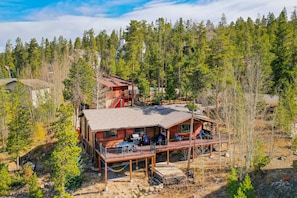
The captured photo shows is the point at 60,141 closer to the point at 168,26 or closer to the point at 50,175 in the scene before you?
the point at 50,175

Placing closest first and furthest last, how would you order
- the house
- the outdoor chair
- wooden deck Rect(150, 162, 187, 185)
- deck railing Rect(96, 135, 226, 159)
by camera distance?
wooden deck Rect(150, 162, 187, 185)
deck railing Rect(96, 135, 226, 159)
the house
the outdoor chair

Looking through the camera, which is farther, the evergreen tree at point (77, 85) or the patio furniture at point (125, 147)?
the evergreen tree at point (77, 85)

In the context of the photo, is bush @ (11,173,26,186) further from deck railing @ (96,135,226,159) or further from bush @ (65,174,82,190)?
deck railing @ (96,135,226,159)

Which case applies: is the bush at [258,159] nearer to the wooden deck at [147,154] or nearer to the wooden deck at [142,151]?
the wooden deck at [147,154]

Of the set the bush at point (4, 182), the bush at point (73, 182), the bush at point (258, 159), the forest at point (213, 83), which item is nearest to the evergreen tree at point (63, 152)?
the forest at point (213, 83)

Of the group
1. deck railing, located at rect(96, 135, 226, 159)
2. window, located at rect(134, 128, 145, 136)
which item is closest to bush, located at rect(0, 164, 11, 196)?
deck railing, located at rect(96, 135, 226, 159)

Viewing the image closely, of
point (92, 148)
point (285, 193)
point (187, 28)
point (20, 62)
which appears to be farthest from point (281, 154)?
point (20, 62)

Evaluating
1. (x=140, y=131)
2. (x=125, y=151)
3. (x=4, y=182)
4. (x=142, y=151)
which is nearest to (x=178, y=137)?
(x=140, y=131)
